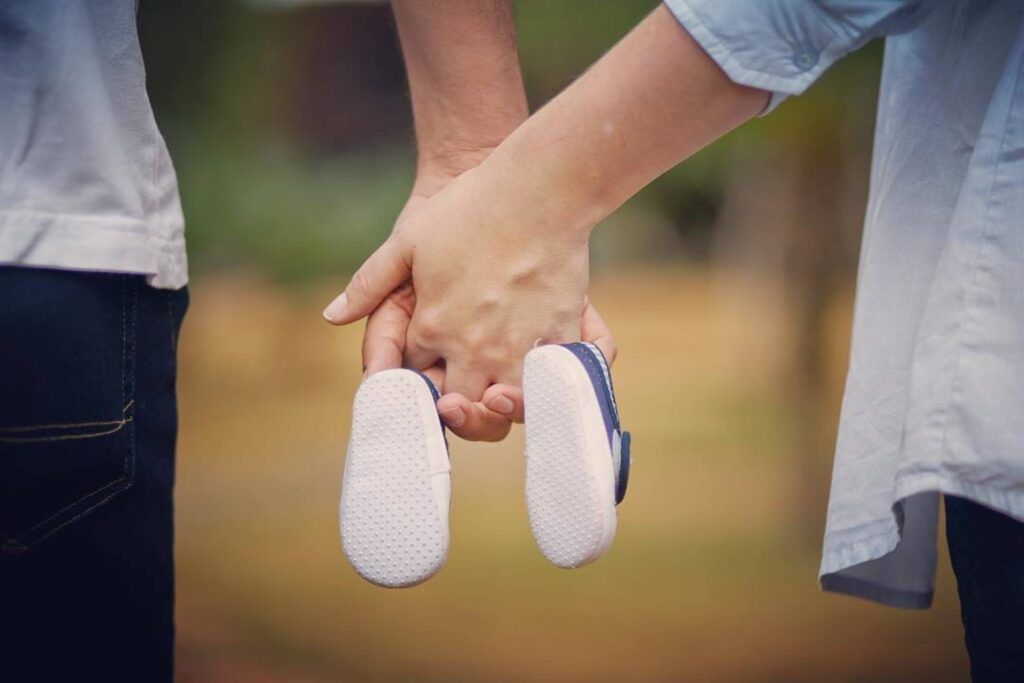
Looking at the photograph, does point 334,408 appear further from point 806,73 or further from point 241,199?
point 806,73

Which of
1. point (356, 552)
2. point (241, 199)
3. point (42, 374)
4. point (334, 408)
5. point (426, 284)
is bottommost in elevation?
point (356, 552)

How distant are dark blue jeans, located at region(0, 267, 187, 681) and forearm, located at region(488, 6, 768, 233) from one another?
44 cm

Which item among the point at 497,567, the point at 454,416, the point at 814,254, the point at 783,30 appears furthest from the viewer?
the point at 497,567

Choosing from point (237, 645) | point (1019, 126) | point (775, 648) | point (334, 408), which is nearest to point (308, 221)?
point (237, 645)

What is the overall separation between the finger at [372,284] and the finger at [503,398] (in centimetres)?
19

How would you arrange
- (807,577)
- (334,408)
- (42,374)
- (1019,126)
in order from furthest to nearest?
(334,408) < (807,577) < (42,374) < (1019,126)

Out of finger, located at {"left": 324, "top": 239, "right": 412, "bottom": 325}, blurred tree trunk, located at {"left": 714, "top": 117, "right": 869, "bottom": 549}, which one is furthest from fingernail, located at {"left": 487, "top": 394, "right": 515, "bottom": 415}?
blurred tree trunk, located at {"left": 714, "top": 117, "right": 869, "bottom": 549}

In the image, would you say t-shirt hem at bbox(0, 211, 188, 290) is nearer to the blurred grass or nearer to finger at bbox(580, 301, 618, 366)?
finger at bbox(580, 301, 618, 366)

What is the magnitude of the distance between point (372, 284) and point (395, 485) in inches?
11.2

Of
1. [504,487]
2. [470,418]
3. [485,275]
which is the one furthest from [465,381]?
[504,487]

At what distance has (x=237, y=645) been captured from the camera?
4.10 m

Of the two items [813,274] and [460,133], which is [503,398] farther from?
[813,274]

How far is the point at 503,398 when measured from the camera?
120 centimetres

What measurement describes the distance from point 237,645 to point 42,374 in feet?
11.1
